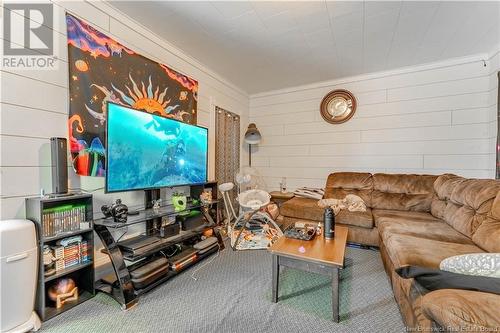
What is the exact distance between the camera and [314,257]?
5.09 ft

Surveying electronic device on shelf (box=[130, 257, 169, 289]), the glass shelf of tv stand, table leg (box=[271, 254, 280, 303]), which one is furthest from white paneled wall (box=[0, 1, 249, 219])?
table leg (box=[271, 254, 280, 303])

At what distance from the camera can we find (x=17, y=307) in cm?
134

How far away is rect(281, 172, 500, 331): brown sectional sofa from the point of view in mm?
712

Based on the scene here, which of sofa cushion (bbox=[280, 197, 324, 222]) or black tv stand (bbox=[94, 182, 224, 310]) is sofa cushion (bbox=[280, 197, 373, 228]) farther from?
black tv stand (bbox=[94, 182, 224, 310])

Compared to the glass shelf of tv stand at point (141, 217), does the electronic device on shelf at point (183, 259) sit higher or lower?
lower

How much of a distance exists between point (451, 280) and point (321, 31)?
8.23ft

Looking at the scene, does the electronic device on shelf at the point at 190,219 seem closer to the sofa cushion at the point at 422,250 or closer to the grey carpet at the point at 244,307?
the grey carpet at the point at 244,307

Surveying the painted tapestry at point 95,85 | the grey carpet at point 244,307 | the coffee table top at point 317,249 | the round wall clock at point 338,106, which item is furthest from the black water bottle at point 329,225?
the round wall clock at point 338,106

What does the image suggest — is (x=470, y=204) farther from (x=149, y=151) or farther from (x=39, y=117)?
(x=39, y=117)

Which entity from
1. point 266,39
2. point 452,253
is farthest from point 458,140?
point 266,39

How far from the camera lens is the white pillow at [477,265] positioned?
97 cm

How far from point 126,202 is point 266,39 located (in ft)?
7.95

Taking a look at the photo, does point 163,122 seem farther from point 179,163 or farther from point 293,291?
point 293,291

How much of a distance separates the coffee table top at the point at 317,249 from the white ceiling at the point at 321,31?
7.09 ft
